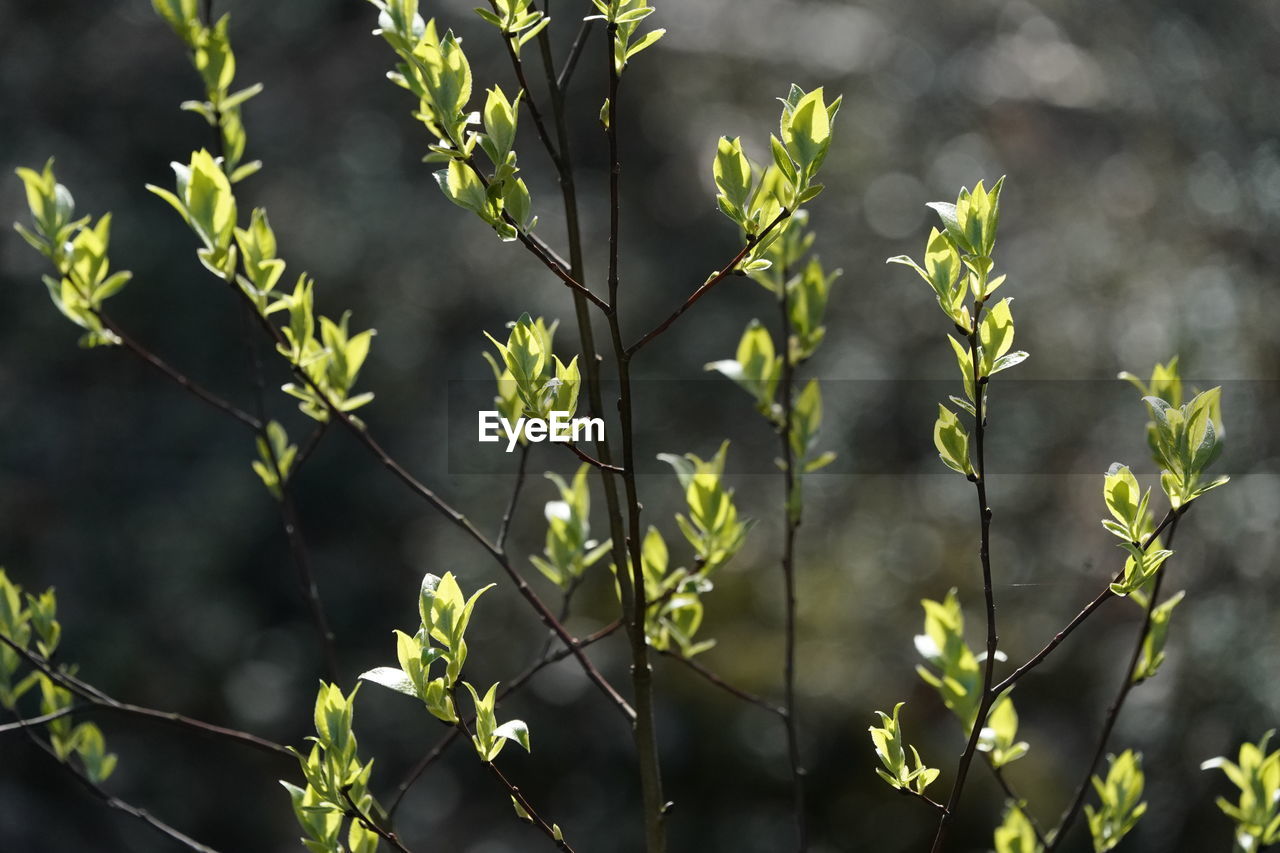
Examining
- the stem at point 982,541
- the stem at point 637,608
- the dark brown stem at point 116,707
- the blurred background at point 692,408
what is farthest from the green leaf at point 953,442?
the blurred background at point 692,408

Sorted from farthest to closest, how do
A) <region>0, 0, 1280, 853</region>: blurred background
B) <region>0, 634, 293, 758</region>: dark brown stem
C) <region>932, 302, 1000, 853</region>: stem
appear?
1. <region>0, 0, 1280, 853</region>: blurred background
2. <region>0, 634, 293, 758</region>: dark brown stem
3. <region>932, 302, 1000, 853</region>: stem

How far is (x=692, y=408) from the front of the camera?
10.1 feet

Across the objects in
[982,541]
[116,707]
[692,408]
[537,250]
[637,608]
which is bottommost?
[692,408]

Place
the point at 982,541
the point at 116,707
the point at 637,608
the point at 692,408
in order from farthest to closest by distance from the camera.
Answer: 1. the point at 692,408
2. the point at 116,707
3. the point at 637,608
4. the point at 982,541

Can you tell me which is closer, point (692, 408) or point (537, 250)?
point (537, 250)

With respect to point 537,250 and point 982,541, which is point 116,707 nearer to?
point 537,250

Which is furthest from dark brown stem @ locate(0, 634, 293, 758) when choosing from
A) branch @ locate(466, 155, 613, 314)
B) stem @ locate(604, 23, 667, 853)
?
branch @ locate(466, 155, 613, 314)

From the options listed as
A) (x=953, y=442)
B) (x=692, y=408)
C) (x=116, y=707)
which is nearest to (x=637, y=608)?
(x=953, y=442)

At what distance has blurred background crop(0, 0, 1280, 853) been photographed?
231cm

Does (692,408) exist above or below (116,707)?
below

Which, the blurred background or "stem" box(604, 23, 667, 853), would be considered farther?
the blurred background

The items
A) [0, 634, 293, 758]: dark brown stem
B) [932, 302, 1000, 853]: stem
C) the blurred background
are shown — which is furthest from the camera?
the blurred background

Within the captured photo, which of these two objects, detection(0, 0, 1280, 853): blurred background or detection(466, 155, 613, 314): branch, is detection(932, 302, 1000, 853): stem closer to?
detection(466, 155, 613, 314): branch

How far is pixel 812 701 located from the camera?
228 cm
